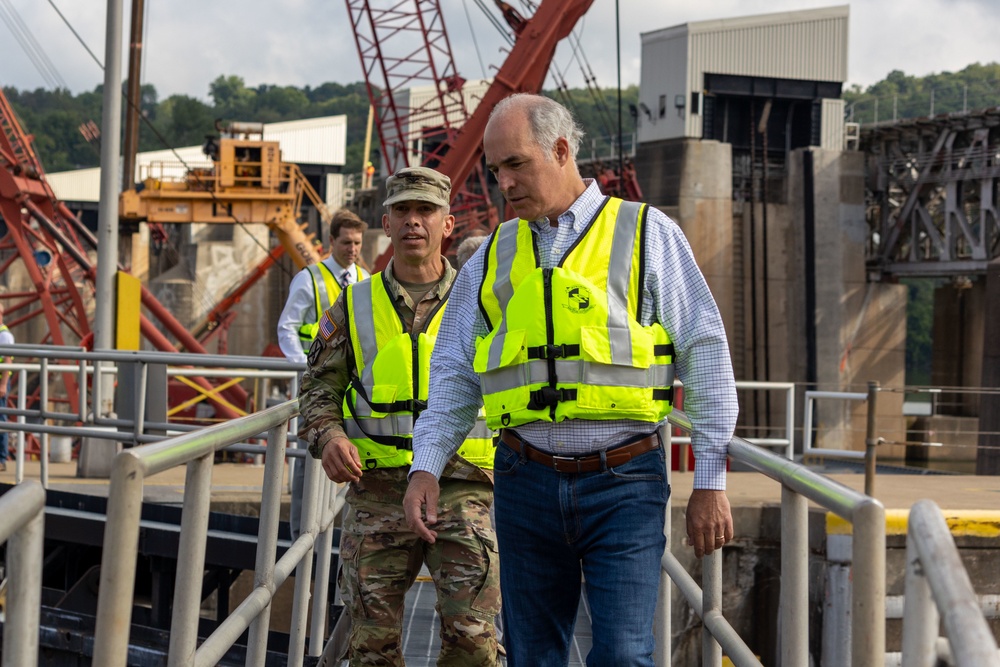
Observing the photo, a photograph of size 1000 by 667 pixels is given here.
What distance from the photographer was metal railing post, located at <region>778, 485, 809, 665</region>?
286cm

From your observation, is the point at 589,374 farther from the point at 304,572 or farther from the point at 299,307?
the point at 299,307

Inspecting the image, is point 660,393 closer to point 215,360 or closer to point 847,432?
point 215,360

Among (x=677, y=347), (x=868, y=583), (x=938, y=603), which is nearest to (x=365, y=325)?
(x=677, y=347)

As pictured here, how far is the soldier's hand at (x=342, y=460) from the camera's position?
3926 mm

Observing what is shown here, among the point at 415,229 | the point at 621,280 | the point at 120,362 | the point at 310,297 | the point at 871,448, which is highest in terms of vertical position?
the point at 415,229

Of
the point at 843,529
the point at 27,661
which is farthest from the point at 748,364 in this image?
the point at 27,661

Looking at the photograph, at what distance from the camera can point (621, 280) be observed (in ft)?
10.3

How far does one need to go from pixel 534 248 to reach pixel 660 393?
508mm

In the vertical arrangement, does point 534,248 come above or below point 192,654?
above

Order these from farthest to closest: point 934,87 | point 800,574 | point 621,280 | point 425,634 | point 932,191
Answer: point 934,87
point 932,191
point 425,634
point 621,280
point 800,574

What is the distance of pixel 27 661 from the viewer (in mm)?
1987

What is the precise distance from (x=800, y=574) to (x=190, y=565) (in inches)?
55.3

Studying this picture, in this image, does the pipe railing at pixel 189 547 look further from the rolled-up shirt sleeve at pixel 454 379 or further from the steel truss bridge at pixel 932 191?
the steel truss bridge at pixel 932 191

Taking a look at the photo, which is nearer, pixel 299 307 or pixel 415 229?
pixel 415 229
